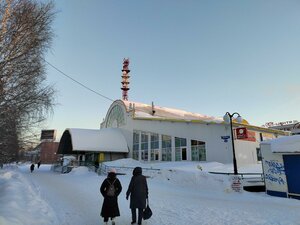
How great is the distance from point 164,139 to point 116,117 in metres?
14.4

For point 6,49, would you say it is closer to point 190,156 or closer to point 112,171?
point 112,171

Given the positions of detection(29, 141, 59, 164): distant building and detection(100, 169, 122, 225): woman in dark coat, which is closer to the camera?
detection(100, 169, 122, 225): woman in dark coat

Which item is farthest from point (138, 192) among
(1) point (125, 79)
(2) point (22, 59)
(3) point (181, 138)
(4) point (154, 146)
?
(1) point (125, 79)

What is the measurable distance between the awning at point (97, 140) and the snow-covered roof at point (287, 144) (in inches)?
1057

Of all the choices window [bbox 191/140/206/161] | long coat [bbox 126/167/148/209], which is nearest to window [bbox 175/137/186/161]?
window [bbox 191/140/206/161]

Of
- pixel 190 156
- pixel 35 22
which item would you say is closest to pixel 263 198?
pixel 35 22

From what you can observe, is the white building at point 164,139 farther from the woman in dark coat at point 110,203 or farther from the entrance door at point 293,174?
the woman in dark coat at point 110,203

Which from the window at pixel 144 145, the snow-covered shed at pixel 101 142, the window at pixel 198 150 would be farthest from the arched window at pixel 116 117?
the window at pixel 198 150

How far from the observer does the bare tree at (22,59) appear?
340 inches

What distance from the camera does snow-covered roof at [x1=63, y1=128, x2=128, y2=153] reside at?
34406mm

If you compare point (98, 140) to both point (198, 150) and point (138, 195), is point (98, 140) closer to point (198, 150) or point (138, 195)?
point (198, 150)

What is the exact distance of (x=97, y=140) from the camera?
3594 cm

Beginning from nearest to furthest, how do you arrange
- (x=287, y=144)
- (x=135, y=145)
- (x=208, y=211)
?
(x=208, y=211), (x=287, y=144), (x=135, y=145)

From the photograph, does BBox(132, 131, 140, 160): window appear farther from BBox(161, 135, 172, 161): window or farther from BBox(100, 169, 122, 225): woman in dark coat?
BBox(100, 169, 122, 225): woman in dark coat
